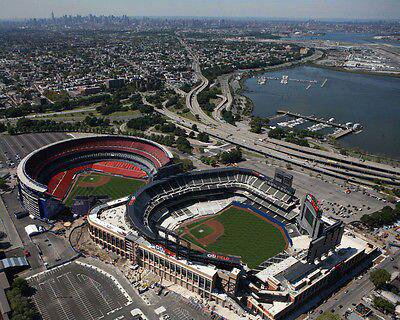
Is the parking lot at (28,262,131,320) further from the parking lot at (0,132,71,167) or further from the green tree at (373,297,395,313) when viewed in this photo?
the parking lot at (0,132,71,167)

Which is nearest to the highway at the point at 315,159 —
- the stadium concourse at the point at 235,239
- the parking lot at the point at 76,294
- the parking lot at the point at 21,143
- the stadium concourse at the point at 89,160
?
the stadium concourse at the point at 235,239

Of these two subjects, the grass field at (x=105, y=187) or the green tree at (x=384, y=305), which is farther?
the grass field at (x=105, y=187)

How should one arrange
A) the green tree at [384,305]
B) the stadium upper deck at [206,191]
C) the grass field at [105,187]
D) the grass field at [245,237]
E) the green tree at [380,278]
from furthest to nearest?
the grass field at [105,187], the stadium upper deck at [206,191], the grass field at [245,237], the green tree at [380,278], the green tree at [384,305]

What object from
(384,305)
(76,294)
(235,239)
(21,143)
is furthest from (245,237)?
(21,143)

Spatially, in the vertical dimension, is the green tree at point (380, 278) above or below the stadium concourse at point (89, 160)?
below

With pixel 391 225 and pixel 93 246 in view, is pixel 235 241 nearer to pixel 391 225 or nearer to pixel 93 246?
pixel 93 246

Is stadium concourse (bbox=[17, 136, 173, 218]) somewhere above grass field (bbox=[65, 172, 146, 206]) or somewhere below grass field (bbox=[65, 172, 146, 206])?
above

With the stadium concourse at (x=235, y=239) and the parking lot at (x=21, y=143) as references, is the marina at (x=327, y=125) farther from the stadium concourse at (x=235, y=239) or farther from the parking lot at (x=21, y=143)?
the parking lot at (x=21, y=143)

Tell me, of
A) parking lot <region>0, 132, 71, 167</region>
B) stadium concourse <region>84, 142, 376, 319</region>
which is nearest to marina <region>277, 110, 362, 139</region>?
stadium concourse <region>84, 142, 376, 319</region>
